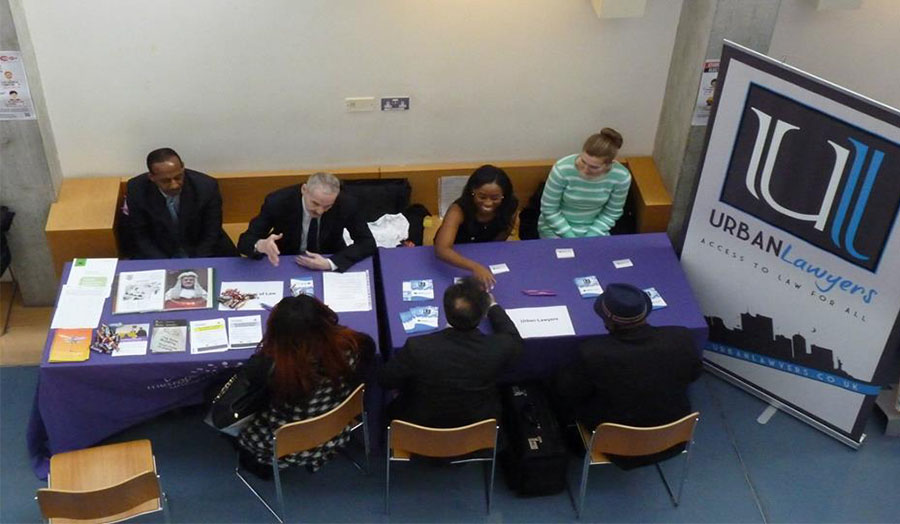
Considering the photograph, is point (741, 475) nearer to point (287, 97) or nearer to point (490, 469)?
point (490, 469)

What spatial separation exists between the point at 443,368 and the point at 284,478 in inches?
48.2

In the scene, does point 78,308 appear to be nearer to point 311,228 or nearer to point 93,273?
point 93,273

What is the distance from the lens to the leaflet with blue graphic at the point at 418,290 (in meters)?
4.50

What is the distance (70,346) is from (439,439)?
174 cm

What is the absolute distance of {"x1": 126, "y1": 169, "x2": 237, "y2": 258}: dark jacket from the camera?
4.86m

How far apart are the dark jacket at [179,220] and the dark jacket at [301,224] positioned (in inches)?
14.0

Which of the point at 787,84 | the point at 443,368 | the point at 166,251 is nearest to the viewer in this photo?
the point at 443,368

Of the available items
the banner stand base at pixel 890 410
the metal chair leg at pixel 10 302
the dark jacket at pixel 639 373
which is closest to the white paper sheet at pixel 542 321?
the dark jacket at pixel 639 373

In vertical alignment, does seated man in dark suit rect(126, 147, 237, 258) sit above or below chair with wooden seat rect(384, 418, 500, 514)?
above

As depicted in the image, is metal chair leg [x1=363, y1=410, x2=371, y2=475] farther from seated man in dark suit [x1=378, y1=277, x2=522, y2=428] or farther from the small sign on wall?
the small sign on wall

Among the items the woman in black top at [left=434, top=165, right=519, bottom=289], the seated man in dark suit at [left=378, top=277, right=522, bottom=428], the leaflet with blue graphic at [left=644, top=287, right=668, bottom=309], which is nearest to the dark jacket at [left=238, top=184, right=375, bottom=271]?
the woman in black top at [left=434, top=165, right=519, bottom=289]

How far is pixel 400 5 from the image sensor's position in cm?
506

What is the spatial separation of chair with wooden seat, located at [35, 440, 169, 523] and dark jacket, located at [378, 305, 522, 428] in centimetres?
109

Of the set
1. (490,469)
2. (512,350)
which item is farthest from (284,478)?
(512,350)
